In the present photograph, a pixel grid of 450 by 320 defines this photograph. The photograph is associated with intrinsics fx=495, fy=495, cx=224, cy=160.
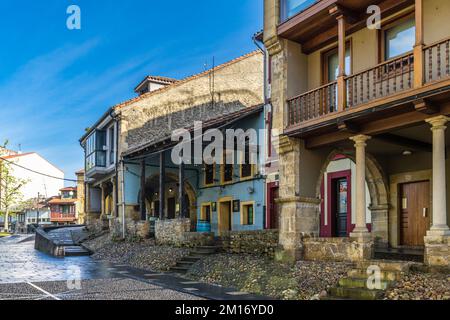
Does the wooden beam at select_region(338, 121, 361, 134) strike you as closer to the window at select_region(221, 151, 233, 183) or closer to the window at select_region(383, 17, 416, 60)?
the window at select_region(383, 17, 416, 60)

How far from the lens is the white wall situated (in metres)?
72.4

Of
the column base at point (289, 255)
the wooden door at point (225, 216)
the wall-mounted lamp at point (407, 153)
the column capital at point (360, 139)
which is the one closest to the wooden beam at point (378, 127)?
the column capital at point (360, 139)

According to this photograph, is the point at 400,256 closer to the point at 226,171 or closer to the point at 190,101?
the point at 226,171

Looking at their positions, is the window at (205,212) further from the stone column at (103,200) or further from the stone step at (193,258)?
the stone step at (193,258)

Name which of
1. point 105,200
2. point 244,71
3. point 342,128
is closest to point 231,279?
point 342,128

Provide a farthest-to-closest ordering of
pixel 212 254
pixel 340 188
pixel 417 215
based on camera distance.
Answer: pixel 340 188
pixel 212 254
pixel 417 215

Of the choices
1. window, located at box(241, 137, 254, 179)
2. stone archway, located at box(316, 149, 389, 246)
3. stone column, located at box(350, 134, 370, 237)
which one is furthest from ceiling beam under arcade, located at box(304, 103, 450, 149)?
window, located at box(241, 137, 254, 179)

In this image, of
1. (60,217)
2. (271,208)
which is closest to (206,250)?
(271,208)

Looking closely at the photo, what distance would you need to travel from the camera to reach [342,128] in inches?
445

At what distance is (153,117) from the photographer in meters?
26.5

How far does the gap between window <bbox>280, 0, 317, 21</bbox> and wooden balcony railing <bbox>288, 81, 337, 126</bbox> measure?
217 cm
